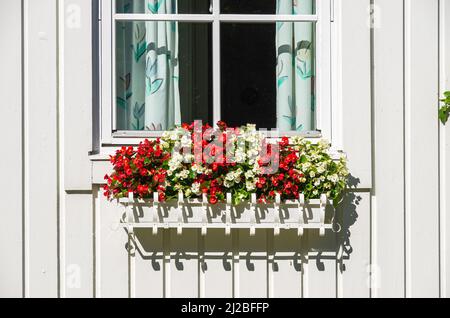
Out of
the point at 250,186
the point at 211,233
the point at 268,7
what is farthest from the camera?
the point at 268,7

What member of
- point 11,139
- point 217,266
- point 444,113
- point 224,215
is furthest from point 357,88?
point 11,139

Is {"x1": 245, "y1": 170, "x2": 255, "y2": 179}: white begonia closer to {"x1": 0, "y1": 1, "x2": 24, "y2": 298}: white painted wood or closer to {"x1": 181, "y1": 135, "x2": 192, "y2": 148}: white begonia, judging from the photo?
{"x1": 181, "y1": 135, "x2": 192, "y2": 148}: white begonia

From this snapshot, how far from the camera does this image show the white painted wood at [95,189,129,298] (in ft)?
13.7

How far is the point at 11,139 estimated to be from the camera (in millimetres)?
4172

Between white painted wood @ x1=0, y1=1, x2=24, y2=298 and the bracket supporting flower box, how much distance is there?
23.0 inches

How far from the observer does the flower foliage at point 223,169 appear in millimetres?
4000

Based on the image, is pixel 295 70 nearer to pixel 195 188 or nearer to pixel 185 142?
pixel 185 142

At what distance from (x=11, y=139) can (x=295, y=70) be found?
1511 millimetres

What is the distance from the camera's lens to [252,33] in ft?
14.9

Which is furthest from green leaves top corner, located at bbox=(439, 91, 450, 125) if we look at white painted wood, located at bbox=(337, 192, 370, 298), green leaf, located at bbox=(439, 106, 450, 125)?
white painted wood, located at bbox=(337, 192, 370, 298)

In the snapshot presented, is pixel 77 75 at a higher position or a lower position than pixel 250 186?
higher

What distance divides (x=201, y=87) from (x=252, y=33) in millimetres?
439
